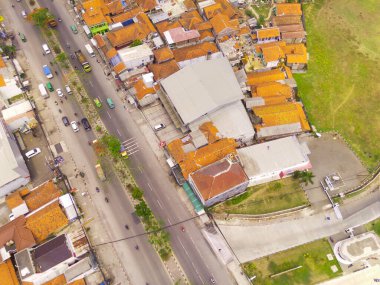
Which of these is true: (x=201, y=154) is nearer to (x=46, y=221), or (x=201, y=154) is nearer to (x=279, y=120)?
(x=279, y=120)

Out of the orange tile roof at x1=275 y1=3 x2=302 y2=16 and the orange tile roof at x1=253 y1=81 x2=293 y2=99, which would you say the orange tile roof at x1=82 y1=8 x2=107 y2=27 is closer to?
the orange tile roof at x1=253 y1=81 x2=293 y2=99

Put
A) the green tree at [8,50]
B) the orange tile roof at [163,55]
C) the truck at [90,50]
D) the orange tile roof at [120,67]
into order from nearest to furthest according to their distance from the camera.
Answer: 1. the orange tile roof at [120,67]
2. the orange tile roof at [163,55]
3. the green tree at [8,50]
4. the truck at [90,50]

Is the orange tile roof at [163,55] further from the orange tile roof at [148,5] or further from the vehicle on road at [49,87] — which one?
the vehicle on road at [49,87]

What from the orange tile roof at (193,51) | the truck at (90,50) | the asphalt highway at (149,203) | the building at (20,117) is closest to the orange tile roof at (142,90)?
the asphalt highway at (149,203)

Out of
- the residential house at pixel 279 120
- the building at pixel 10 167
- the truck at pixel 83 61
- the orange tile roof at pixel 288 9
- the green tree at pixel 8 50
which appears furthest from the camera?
the orange tile roof at pixel 288 9

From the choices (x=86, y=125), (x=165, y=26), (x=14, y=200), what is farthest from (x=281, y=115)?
(x=14, y=200)

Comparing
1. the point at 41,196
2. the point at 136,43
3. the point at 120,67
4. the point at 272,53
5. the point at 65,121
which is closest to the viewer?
the point at 41,196

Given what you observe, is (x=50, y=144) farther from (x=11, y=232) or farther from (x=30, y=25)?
(x=30, y=25)
